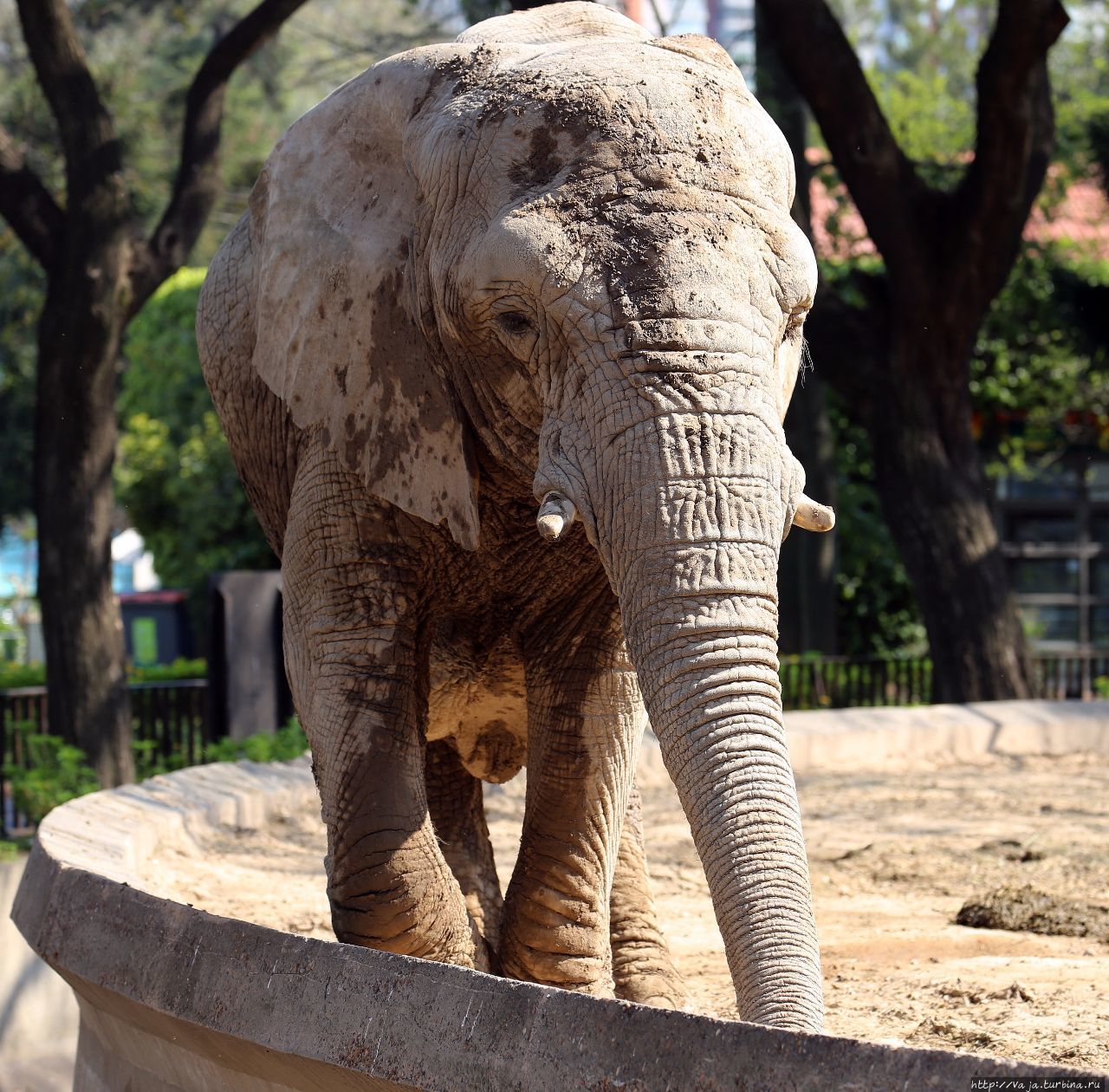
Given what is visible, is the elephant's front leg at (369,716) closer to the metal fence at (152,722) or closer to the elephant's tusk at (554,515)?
the elephant's tusk at (554,515)

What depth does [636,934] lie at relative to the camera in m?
5.14

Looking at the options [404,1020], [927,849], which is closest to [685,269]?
[404,1020]

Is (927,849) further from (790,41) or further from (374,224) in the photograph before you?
(790,41)

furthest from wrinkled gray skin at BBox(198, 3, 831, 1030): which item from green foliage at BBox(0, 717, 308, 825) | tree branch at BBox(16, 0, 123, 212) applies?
tree branch at BBox(16, 0, 123, 212)

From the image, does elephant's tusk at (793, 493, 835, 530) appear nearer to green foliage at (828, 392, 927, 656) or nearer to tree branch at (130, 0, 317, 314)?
tree branch at (130, 0, 317, 314)

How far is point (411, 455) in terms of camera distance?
405 centimetres

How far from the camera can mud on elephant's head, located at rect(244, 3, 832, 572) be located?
11.2 feet

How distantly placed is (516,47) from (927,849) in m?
4.32

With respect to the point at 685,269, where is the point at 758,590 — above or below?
below

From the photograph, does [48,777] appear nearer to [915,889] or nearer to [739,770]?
[915,889]

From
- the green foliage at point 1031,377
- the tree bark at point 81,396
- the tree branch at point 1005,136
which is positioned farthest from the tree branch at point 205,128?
the green foliage at point 1031,377

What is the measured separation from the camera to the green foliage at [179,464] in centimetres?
1766

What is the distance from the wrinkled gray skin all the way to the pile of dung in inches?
51.0

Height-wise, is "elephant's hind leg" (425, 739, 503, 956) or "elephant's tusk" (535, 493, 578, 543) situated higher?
"elephant's tusk" (535, 493, 578, 543)
